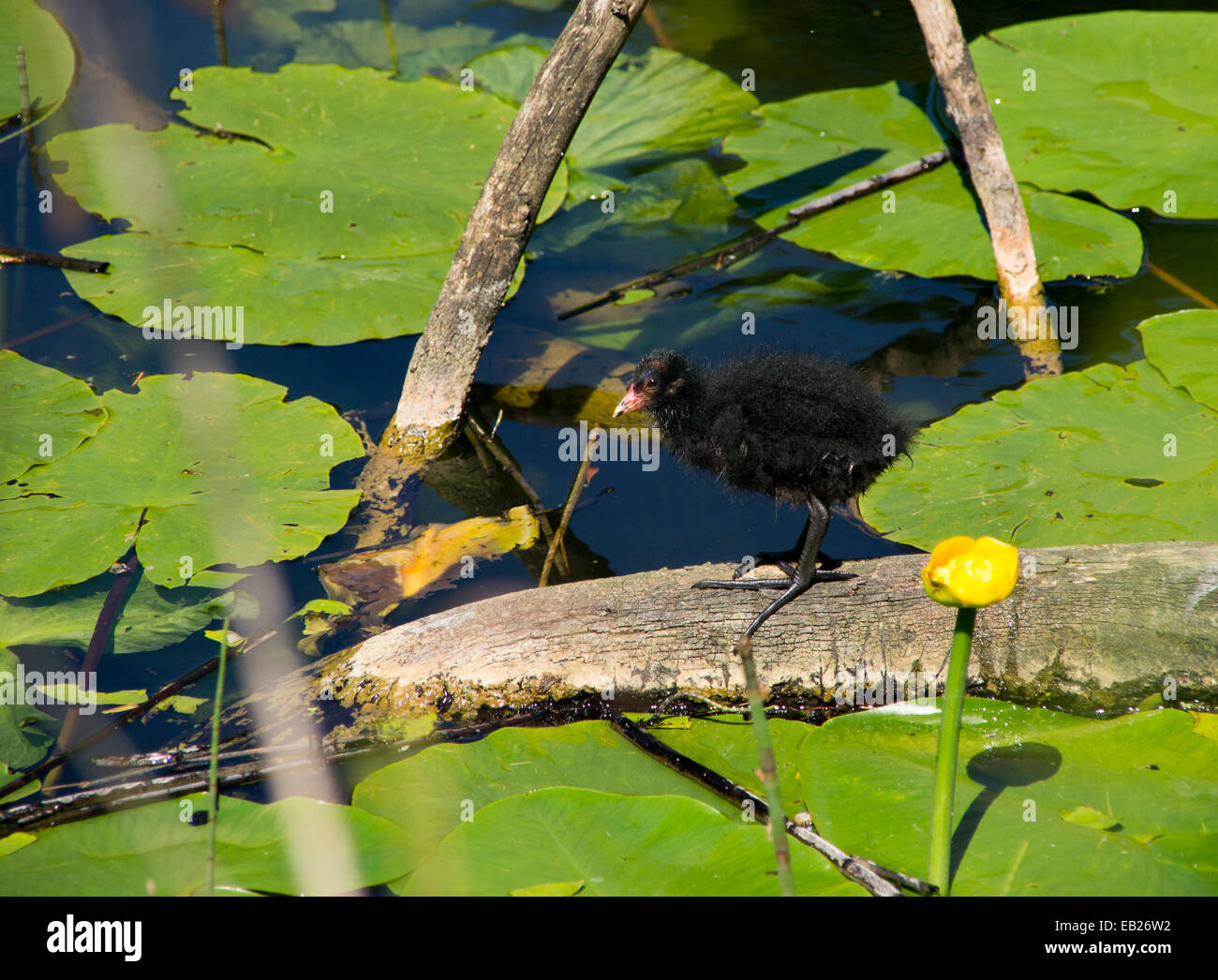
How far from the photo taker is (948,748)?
1597 mm

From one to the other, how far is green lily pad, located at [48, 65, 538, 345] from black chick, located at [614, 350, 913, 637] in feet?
6.25

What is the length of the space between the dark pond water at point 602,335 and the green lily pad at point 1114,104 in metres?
0.45

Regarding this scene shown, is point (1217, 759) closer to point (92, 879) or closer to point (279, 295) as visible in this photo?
point (92, 879)

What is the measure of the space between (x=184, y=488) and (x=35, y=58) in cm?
411

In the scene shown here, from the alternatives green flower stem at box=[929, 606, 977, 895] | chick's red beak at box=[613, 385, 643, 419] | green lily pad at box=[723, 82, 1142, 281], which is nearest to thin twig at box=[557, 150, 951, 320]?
green lily pad at box=[723, 82, 1142, 281]

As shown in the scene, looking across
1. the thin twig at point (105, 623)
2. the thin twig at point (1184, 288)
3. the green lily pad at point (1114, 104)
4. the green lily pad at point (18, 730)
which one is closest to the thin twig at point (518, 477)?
the thin twig at point (105, 623)

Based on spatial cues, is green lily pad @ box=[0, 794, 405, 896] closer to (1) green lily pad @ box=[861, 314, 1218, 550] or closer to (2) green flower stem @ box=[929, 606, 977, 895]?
(2) green flower stem @ box=[929, 606, 977, 895]

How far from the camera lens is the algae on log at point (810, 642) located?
2473 millimetres

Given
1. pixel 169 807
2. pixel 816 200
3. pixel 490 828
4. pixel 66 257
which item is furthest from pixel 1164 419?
pixel 66 257

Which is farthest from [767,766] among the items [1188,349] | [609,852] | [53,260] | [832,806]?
[53,260]

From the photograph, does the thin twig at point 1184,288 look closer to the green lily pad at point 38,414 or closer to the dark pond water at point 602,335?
the dark pond water at point 602,335

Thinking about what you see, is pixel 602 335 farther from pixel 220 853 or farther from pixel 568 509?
pixel 220 853

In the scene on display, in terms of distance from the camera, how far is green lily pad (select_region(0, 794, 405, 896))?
196cm

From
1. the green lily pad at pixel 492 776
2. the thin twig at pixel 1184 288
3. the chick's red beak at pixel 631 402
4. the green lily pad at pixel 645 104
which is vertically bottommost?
the green lily pad at pixel 492 776
